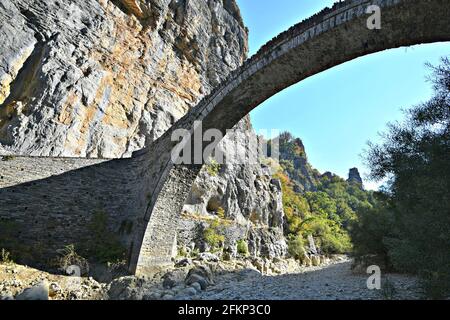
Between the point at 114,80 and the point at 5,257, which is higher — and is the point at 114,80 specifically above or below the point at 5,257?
above

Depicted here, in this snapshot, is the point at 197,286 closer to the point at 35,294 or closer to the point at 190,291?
the point at 190,291

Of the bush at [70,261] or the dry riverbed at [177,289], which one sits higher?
the bush at [70,261]

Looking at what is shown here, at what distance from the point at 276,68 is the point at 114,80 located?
10.7 meters

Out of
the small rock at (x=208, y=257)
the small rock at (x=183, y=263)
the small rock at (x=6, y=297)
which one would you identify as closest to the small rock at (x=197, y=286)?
the small rock at (x=183, y=263)

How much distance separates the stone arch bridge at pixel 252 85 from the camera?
458cm

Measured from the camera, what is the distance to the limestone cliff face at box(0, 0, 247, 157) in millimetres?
10703

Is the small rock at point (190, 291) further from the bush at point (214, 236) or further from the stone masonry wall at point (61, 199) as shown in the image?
the bush at point (214, 236)

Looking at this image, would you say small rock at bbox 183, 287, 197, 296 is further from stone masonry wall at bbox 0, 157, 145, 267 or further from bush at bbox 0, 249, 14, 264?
bush at bbox 0, 249, 14, 264

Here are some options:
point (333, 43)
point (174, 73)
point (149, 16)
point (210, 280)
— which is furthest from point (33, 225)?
point (149, 16)

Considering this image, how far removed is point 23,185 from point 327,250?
22.5m

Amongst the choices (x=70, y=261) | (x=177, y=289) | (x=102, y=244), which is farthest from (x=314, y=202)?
(x=70, y=261)

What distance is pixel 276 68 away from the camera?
6.25 metres

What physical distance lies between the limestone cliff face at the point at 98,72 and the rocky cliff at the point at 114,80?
0.04 metres
